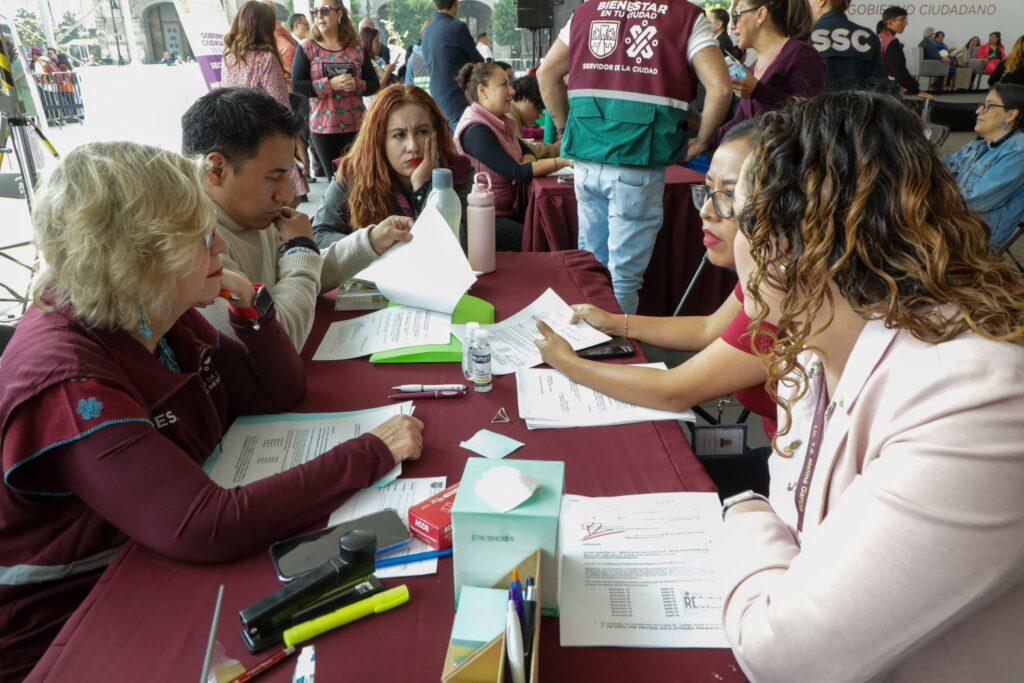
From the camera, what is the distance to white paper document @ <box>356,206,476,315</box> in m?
1.68

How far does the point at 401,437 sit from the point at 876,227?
2.34 ft

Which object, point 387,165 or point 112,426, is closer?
point 112,426

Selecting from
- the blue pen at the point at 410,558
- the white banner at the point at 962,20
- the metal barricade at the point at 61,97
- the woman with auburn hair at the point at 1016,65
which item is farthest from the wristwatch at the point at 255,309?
the white banner at the point at 962,20

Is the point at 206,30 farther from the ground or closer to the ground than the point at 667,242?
farther from the ground

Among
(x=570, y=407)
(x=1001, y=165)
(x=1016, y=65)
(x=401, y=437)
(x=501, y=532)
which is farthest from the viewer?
(x=1016, y=65)

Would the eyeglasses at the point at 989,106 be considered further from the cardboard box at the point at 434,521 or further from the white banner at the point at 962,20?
the white banner at the point at 962,20

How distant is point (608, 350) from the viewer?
4.93ft

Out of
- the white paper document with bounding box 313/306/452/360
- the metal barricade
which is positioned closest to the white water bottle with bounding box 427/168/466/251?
the white paper document with bounding box 313/306/452/360

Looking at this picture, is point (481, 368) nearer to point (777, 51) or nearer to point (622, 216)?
point (622, 216)

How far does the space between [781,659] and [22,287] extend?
169 inches

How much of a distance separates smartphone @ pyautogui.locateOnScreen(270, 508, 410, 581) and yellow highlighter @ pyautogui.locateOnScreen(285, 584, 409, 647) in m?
0.08

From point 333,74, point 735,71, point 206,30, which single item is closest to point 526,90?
point 333,74

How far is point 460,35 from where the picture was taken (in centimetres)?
414

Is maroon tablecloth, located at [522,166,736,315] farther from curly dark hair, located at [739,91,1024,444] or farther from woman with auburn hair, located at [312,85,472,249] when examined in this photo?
curly dark hair, located at [739,91,1024,444]
